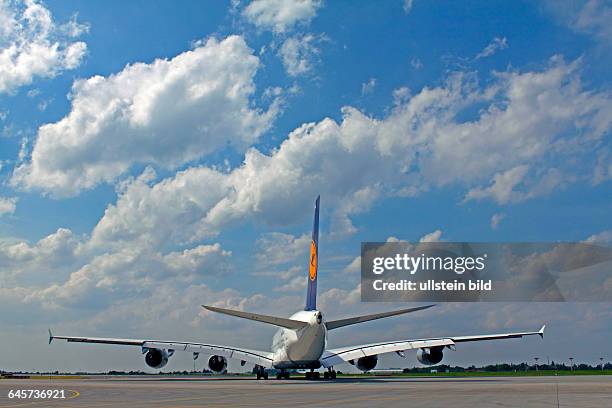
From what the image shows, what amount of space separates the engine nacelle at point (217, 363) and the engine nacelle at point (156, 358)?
188 inches

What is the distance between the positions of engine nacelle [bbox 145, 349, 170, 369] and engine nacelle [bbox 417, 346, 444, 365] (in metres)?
23.1

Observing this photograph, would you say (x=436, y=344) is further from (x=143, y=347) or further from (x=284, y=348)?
(x=143, y=347)

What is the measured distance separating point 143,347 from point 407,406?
45290 millimetres

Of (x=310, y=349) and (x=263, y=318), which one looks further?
(x=310, y=349)

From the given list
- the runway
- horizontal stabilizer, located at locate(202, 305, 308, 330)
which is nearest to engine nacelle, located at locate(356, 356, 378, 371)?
horizontal stabilizer, located at locate(202, 305, 308, 330)

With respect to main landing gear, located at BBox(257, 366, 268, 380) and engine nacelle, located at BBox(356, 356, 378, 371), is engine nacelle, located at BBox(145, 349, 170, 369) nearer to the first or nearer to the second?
main landing gear, located at BBox(257, 366, 268, 380)

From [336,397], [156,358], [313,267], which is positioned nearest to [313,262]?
[313,267]

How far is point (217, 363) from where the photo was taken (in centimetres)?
6731

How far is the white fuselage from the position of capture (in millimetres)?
56000

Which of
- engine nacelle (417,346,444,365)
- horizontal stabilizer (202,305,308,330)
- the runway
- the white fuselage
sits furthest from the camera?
engine nacelle (417,346,444,365)

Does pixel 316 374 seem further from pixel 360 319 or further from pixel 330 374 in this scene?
pixel 360 319

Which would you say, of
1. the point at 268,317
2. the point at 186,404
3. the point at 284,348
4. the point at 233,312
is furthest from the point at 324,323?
the point at 186,404

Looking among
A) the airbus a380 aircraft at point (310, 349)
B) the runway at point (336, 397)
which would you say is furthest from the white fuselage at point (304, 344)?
the runway at point (336, 397)

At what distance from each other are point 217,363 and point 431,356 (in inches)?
815
